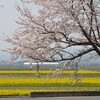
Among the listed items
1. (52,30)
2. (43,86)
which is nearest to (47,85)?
(43,86)

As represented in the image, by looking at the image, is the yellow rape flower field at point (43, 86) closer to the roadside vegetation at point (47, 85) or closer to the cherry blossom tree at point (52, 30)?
the roadside vegetation at point (47, 85)

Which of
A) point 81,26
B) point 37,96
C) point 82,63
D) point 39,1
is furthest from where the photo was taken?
point 37,96

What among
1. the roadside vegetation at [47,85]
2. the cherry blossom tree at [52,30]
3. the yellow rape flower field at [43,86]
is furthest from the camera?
the yellow rape flower field at [43,86]

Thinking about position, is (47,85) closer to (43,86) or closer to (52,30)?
(43,86)

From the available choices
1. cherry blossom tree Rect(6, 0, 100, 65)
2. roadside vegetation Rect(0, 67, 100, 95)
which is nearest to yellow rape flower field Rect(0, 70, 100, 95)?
roadside vegetation Rect(0, 67, 100, 95)

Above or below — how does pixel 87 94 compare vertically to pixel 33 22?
below

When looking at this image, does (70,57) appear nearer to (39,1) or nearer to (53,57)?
(53,57)

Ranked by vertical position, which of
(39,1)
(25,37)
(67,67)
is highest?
(39,1)

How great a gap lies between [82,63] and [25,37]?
10.6ft

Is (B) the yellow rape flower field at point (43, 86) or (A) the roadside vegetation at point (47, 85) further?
(B) the yellow rape flower field at point (43, 86)

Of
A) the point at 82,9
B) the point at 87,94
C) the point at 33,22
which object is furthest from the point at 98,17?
the point at 87,94

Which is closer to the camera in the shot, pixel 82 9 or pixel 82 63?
pixel 82 9

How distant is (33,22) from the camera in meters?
10.8

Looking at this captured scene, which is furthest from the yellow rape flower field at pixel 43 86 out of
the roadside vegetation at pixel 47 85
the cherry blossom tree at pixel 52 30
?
the cherry blossom tree at pixel 52 30
